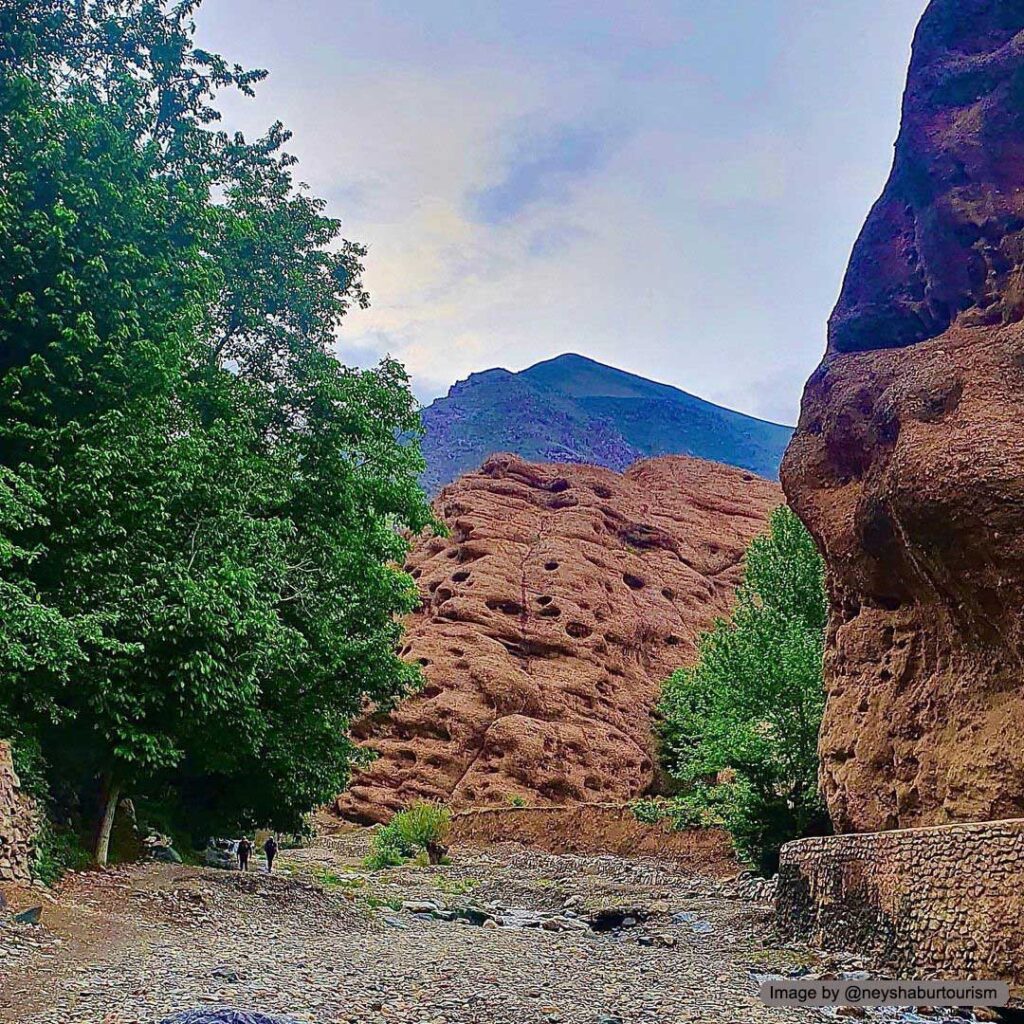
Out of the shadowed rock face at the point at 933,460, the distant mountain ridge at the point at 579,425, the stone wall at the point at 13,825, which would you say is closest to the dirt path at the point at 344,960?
the stone wall at the point at 13,825

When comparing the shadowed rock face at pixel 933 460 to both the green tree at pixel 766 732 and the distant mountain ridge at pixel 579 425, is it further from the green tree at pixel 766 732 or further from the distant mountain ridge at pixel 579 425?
the distant mountain ridge at pixel 579 425

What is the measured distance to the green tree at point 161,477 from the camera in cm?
1266

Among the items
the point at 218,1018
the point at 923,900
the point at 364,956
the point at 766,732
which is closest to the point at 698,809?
the point at 766,732

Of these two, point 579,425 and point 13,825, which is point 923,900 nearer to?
point 13,825

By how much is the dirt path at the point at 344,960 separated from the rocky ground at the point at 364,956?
4 cm

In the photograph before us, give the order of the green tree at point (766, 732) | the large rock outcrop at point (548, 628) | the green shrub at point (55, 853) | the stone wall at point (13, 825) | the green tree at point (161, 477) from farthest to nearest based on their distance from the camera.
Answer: the large rock outcrop at point (548, 628) < the green tree at point (766, 732) < the green tree at point (161, 477) < the green shrub at point (55, 853) < the stone wall at point (13, 825)

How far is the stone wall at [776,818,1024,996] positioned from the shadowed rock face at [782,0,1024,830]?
85 centimetres

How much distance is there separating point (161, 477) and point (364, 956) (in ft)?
26.3

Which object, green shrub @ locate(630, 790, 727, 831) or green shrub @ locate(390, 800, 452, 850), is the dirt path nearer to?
green shrub @ locate(630, 790, 727, 831)

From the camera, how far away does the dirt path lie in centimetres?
719

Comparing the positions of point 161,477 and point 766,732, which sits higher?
point 161,477

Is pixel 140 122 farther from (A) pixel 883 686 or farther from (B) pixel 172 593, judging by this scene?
(A) pixel 883 686

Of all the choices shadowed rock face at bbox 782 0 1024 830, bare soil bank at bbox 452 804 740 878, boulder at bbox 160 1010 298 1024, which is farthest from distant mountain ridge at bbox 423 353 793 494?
boulder at bbox 160 1010 298 1024

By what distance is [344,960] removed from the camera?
981cm
